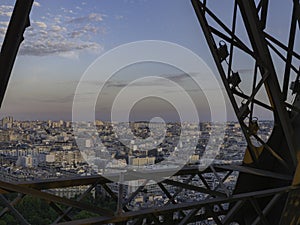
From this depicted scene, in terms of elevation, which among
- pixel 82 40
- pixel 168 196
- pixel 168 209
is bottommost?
pixel 168 196

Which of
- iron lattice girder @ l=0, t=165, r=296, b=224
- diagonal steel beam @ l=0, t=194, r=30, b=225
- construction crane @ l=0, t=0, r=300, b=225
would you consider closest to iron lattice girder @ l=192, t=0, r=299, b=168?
construction crane @ l=0, t=0, r=300, b=225

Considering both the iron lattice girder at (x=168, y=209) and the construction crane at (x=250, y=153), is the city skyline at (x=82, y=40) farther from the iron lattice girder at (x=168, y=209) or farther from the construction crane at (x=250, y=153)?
the iron lattice girder at (x=168, y=209)

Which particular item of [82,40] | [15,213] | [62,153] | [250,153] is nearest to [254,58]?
[250,153]

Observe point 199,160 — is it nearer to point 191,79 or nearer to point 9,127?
point 191,79

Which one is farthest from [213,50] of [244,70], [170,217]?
[170,217]

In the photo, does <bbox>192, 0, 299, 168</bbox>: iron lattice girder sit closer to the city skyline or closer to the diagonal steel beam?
the city skyline

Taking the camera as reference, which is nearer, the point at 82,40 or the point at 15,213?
the point at 15,213

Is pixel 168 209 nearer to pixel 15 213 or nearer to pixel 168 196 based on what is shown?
pixel 15 213

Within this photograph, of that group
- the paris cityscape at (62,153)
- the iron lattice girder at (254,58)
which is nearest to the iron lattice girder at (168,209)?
the iron lattice girder at (254,58)
